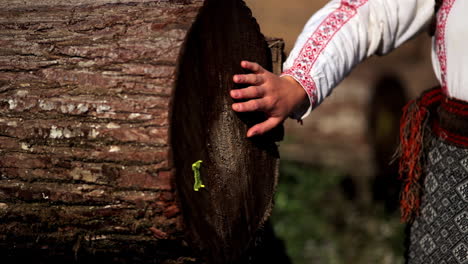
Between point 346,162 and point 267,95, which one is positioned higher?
point 267,95

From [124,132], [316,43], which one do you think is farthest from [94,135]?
[316,43]

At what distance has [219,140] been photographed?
1.75 m

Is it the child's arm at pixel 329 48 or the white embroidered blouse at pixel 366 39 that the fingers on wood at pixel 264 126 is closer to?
the child's arm at pixel 329 48

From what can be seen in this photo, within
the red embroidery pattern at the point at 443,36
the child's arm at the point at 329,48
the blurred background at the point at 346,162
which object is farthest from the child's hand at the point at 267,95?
the blurred background at the point at 346,162

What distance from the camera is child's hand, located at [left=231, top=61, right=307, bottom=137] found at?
1759 mm

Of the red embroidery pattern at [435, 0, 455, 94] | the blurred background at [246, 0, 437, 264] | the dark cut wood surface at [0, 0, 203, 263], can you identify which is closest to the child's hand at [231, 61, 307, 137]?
the dark cut wood surface at [0, 0, 203, 263]

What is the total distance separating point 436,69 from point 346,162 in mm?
2718

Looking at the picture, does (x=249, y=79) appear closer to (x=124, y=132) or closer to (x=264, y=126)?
(x=264, y=126)

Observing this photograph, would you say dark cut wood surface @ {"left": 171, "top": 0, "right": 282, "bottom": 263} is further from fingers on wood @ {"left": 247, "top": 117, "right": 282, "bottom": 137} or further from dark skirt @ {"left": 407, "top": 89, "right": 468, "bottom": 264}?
dark skirt @ {"left": 407, "top": 89, "right": 468, "bottom": 264}

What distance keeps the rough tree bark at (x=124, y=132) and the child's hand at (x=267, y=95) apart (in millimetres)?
48

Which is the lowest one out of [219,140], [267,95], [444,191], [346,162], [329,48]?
[346,162]

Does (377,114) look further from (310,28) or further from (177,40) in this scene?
(177,40)

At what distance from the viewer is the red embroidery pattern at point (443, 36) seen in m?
1.88

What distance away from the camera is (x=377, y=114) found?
4902mm
